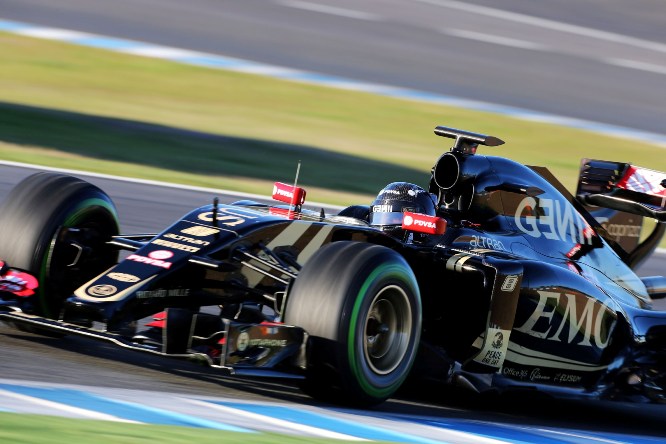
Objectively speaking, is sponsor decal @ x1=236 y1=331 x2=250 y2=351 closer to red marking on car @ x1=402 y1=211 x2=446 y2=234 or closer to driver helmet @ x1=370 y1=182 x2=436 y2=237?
red marking on car @ x1=402 y1=211 x2=446 y2=234

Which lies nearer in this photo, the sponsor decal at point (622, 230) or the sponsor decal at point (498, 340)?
the sponsor decal at point (498, 340)

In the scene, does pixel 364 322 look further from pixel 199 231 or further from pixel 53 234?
pixel 53 234

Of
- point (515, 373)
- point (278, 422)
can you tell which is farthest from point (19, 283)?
point (515, 373)

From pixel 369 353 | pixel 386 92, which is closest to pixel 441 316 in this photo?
pixel 369 353

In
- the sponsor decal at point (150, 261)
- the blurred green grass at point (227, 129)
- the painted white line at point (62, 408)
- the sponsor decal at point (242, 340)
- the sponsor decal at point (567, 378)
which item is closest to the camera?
the painted white line at point (62, 408)

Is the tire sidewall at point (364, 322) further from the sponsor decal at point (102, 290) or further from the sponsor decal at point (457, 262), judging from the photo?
the sponsor decal at point (102, 290)

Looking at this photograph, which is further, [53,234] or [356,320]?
[53,234]

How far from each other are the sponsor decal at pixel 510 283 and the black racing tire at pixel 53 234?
92.7 inches

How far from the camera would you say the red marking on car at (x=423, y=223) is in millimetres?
6570

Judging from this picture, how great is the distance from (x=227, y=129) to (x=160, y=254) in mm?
9869

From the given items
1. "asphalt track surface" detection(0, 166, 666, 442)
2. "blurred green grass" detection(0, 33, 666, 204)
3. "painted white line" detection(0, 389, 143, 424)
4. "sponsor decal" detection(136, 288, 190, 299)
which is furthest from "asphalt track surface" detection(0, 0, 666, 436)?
"painted white line" detection(0, 389, 143, 424)

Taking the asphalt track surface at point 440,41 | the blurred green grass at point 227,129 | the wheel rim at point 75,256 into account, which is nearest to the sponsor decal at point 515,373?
the wheel rim at point 75,256

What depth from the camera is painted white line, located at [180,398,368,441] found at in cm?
525

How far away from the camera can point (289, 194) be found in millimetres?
7105
